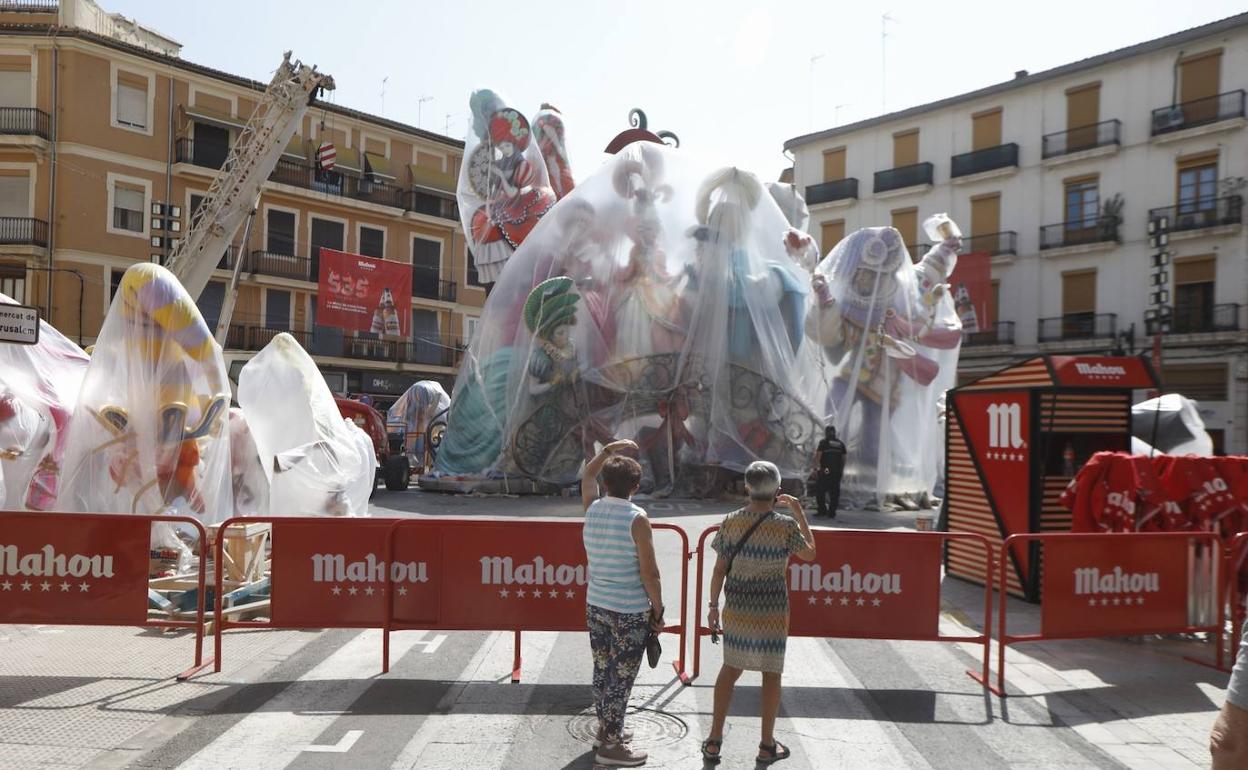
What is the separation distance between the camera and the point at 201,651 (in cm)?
611

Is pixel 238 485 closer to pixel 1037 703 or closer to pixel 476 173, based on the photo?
→ pixel 1037 703

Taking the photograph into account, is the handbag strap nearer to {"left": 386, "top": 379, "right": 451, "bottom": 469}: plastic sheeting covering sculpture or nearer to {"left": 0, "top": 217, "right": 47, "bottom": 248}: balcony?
{"left": 386, "top": 379, "right": 451, "bottom": 469}: plastic sheeting covering sculpture

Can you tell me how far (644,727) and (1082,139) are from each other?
3270 cm

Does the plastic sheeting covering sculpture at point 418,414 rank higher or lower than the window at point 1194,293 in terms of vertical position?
lower

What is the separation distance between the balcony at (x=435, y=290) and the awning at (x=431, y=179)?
14.0ft

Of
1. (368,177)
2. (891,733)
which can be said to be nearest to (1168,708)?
(891,733)

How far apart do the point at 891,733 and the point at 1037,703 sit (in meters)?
1.28

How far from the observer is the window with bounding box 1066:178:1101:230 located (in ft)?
104

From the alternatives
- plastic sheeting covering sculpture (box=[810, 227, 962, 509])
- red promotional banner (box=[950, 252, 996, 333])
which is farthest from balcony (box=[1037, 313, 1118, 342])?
plastic sheeting covering sculpture (box=[810, 227, 962, 509])

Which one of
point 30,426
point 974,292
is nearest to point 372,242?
point 974,292

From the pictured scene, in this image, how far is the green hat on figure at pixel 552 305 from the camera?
1750 cm

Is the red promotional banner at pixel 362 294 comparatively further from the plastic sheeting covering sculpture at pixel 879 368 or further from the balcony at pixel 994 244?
the balcony at pixel 994 244

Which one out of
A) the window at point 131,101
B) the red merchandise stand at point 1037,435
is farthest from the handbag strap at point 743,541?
the window at point 131,101

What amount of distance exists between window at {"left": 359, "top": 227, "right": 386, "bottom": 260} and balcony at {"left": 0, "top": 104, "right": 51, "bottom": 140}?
11955 millimetres
